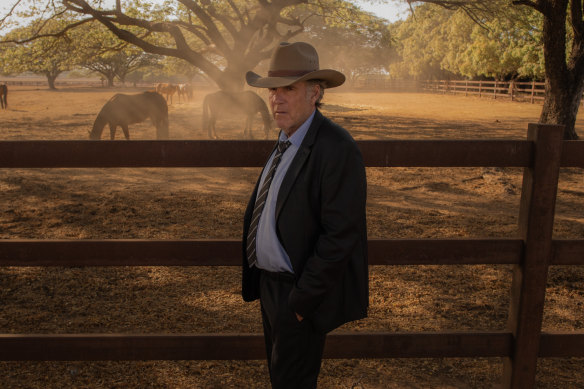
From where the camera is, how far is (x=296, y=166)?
1860 millimetres

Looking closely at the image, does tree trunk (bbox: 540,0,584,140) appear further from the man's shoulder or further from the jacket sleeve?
the jacket sleeve

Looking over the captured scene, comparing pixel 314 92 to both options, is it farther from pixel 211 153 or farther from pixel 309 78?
pixel 211 153

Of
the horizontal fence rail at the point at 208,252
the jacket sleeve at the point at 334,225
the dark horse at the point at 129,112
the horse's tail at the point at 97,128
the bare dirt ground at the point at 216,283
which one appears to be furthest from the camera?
the dark horse at the point at 129,112

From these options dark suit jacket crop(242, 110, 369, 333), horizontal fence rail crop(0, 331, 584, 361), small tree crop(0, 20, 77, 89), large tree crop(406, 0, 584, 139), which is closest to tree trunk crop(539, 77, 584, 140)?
large tree crop(406, 0, 584, 139)

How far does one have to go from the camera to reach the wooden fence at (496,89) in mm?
35828

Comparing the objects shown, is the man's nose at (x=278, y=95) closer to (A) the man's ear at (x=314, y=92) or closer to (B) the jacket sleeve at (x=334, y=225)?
(A) the man's ear at (x=314, y=92)

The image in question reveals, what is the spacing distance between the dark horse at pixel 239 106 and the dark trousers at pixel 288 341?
1430 centimetres

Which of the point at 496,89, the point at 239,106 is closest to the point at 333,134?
the point at 239,106

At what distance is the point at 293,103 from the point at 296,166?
268mm

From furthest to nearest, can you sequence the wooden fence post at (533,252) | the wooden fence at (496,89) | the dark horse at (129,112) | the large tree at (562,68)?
1. the wooden fence at (496,89)
2. the dark horse at (129,112)
3. the large tree at (562,68)
4. the wooden fence post at (533,252)

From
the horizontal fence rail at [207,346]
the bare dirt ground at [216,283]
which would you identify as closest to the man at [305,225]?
the horizontal fence rail at [207,346]

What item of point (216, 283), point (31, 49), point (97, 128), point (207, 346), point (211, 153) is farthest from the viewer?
point (31, 49)

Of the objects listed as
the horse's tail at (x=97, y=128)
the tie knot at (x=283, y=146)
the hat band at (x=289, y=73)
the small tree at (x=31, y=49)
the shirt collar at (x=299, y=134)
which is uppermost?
the small tree at (x=31, y=49)

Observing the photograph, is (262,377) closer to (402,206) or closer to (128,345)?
(128,345)
